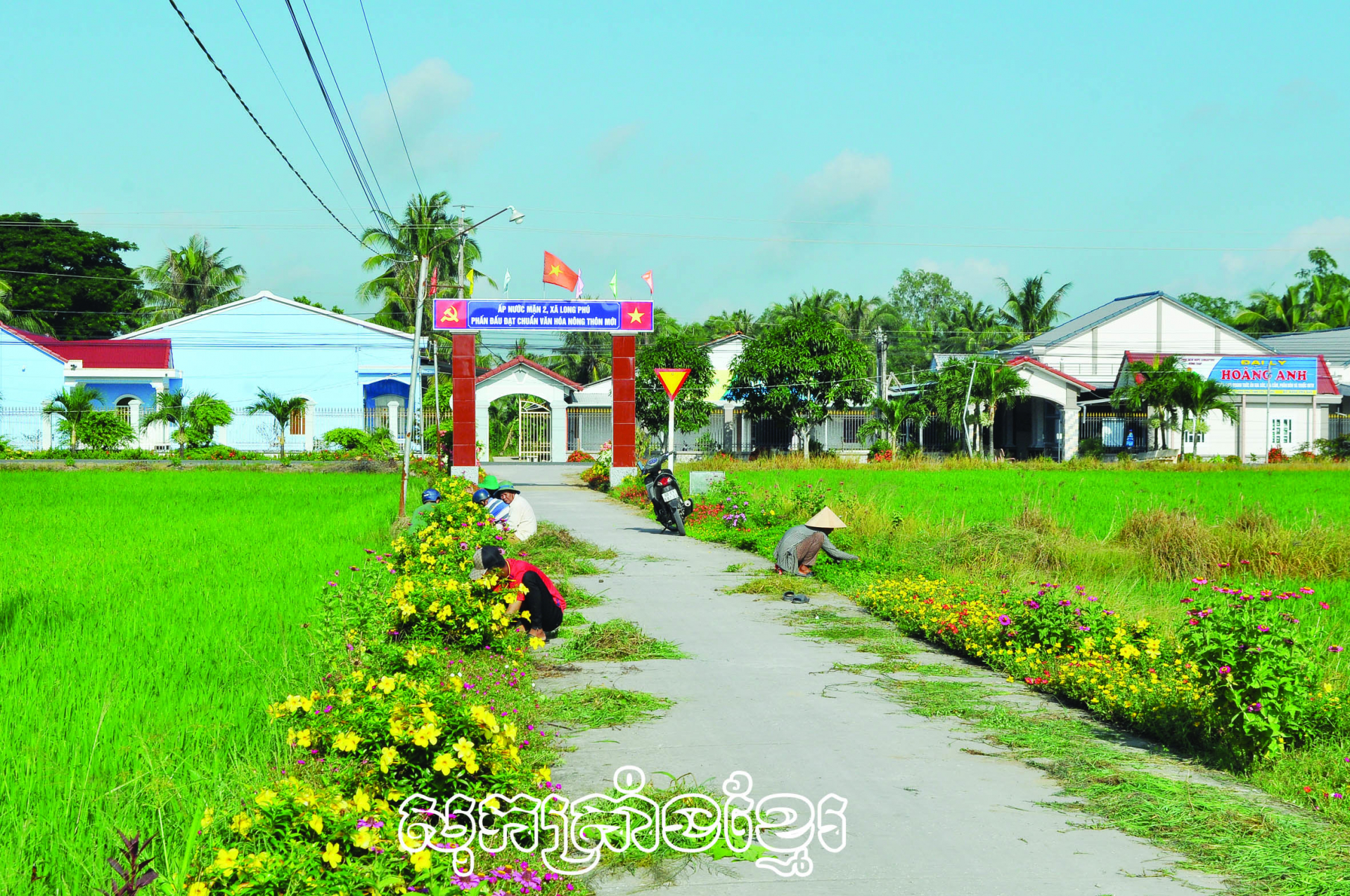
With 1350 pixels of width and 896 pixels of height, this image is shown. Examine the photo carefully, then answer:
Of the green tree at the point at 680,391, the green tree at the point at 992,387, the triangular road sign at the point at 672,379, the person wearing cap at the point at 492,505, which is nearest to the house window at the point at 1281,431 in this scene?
the green tree at the point at 992,387

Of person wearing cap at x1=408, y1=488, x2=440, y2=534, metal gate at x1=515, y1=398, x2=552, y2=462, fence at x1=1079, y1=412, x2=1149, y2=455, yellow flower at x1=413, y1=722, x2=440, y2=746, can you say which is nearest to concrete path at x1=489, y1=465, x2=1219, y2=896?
yellow flower at x1=413, y1=722, x2=440, y2=746

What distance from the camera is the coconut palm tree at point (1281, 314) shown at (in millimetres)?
62031

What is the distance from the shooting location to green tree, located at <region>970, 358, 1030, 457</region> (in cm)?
3941

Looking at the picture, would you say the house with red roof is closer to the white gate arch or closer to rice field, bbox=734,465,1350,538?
the white gate arch

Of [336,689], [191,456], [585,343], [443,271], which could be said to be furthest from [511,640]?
[585,343]

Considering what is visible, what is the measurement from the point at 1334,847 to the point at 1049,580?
664 centimetres

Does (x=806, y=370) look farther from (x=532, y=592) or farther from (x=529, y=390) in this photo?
(x=532, y=592)

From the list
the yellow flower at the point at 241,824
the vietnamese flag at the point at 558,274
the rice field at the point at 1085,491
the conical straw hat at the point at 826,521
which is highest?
the vietnamese flag at the point at 558,274

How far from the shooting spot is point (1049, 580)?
1084cm

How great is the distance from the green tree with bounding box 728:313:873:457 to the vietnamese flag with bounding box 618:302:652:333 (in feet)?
36.4

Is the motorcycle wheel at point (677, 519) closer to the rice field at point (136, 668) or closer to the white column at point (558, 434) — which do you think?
the rice field at point (136, 668)

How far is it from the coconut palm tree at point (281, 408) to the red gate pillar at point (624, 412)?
43.4 ft

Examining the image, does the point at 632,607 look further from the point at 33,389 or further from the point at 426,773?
the point at 33,389

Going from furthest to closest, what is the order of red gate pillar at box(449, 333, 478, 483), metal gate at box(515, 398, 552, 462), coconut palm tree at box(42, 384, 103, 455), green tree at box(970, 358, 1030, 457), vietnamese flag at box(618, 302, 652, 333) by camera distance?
metal gate at box(515, 398, 552, 462) < green tree at box(970, 358, 1030, 457) < coconut palm tree at box(42, 384, 103, 455) < red gate pillar at box(449, 333, 478, 483) < vietnamese flag at box(618, 302, 652, 333)
